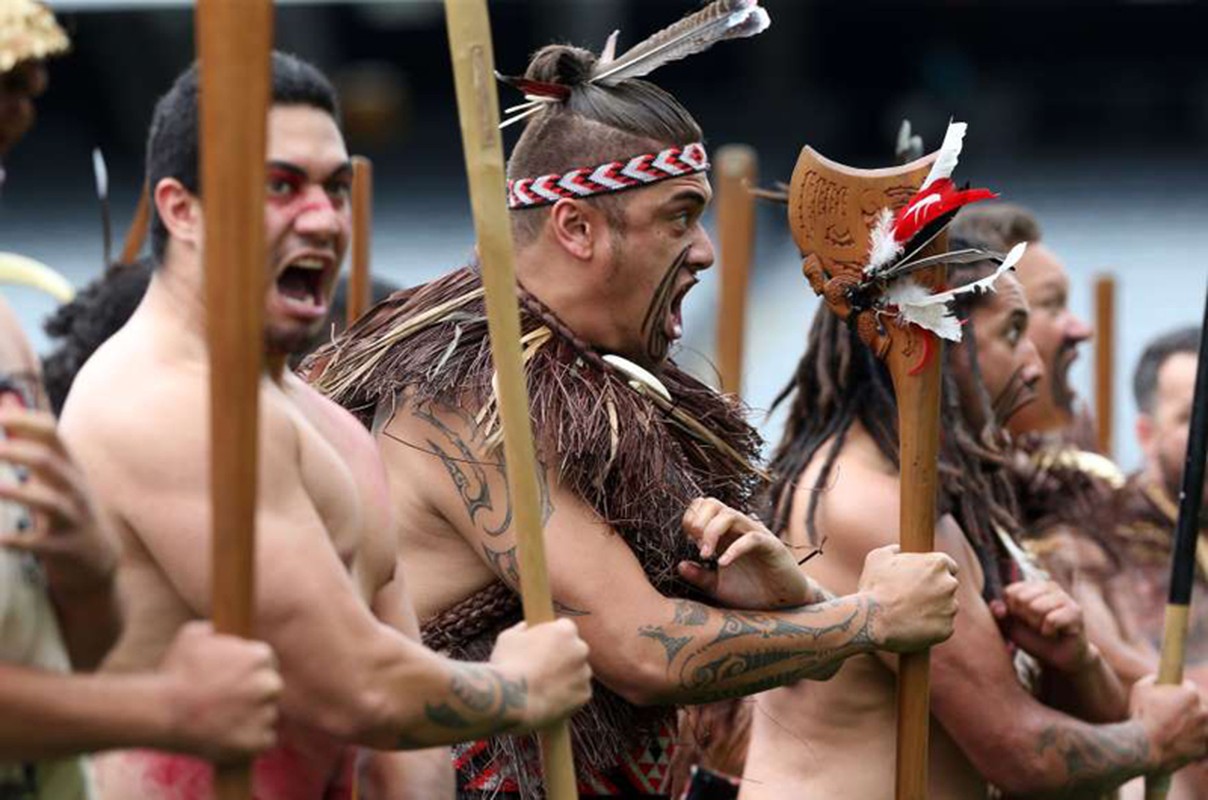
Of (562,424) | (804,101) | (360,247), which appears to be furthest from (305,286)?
(804,101)

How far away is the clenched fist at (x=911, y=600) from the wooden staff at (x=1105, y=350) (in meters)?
3.91

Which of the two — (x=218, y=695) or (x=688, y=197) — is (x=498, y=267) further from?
(x=218, y=695)

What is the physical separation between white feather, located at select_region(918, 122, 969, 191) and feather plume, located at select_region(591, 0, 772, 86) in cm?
39

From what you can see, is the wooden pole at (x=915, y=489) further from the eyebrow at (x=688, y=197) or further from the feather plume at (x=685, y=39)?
the feather plume at (x=685, y=39)

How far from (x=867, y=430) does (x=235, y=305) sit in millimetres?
2099

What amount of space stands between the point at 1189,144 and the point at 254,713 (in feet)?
58.9

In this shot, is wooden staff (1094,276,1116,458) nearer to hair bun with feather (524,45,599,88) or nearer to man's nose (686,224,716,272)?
man's nose (686,224,716,272)

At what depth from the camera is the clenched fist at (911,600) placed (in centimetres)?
394

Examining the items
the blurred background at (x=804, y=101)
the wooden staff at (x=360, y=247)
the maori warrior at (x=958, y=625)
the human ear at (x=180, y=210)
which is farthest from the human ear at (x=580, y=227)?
the blurred background at (x=804, y=101)

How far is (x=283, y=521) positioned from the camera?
2.93 m

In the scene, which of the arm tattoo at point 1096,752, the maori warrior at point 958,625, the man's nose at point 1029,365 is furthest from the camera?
the man's nose at point 1029,365

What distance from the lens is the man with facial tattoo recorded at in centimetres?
375

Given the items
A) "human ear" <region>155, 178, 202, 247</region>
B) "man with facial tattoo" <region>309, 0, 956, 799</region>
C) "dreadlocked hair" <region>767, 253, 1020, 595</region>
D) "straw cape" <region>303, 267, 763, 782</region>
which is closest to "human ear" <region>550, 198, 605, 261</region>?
"man with facial tattoo" <region>309, 0, 956, 799</region>

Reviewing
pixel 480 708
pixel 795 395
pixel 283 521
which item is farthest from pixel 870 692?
pixel 283 521
